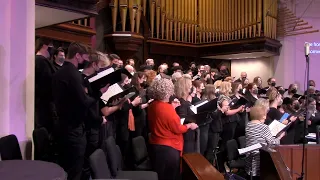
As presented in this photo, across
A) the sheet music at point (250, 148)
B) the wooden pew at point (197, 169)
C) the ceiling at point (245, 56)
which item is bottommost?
the wooden pew at point (197, 169)

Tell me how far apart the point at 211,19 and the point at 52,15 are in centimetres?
625

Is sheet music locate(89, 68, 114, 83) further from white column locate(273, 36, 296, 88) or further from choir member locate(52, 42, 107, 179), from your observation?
white column locate(273, 36, 296, 88)

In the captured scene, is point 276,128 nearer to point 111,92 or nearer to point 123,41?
point 111,92

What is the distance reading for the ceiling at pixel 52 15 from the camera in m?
4.50

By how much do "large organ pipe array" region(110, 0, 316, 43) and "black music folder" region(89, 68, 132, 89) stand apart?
5256 millimetres

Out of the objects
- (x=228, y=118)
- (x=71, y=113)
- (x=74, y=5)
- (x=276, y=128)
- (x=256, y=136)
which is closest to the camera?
(x=71, y=113)

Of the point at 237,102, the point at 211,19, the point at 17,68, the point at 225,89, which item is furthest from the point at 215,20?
the point at 17,68

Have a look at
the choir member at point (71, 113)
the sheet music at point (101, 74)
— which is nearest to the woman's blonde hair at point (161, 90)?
the sheet music at point (101, 74)

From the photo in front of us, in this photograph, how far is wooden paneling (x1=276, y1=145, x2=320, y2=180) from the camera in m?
5.04

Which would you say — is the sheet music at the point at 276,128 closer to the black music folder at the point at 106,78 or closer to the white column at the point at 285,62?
the black music folder at the point at 106,78

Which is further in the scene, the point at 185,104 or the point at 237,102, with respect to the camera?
the point at 237,102

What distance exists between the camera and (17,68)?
12.8ft

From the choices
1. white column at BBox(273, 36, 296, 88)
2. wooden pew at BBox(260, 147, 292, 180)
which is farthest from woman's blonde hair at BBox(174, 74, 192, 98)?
white column at BBox(273, 36, 296, 88)

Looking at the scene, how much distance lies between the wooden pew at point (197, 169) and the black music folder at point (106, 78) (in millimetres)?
1000
